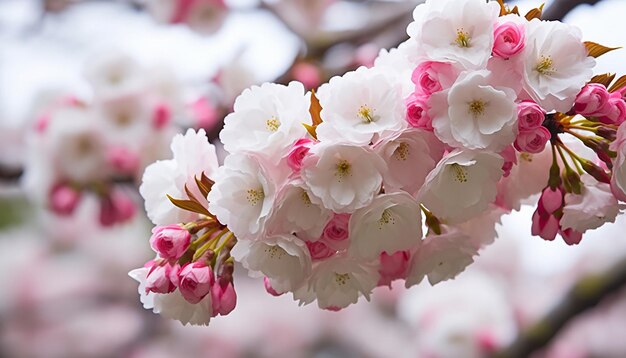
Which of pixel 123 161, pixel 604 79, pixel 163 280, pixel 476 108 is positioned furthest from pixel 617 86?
pixel 123 161

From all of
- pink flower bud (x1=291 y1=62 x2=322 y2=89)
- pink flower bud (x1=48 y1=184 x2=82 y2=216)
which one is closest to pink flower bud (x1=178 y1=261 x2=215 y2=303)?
pink flower bud (x1=291 y1=62 x2=322 y2=89)

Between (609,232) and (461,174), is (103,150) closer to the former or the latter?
(461,174)

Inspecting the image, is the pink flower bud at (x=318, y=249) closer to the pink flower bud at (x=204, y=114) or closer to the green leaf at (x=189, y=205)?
the green leaf at (x=189, y=205)

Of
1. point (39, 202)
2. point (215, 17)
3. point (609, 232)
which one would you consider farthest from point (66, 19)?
point (609, 232)

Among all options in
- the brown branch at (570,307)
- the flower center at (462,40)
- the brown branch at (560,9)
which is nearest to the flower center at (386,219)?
the flower center at (462,40)

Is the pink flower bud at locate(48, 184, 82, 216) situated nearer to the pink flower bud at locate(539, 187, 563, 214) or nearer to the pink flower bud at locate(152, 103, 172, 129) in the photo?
the pink flower bud at locate(152, 103, 172, 129)

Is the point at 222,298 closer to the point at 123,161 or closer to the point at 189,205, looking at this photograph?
the point at 189,205
